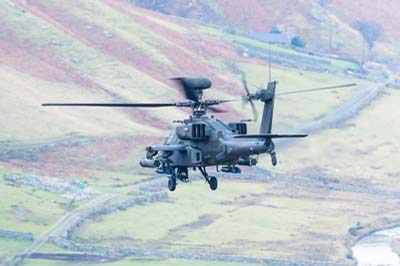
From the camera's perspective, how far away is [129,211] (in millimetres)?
140125

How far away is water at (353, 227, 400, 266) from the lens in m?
130

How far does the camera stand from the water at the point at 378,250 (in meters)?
130

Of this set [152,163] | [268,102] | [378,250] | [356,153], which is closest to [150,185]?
[378,250]

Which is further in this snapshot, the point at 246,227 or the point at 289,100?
the point at 289,100

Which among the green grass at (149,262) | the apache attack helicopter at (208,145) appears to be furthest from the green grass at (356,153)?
the apache attack helicopter at (208,145)

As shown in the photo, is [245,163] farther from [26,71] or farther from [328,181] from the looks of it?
[26,71]

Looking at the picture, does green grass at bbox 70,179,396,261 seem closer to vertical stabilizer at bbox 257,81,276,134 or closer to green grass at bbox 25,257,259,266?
green grass at bbox 25,257,259,266

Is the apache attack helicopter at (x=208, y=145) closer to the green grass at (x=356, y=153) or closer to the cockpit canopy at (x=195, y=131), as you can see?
the cockpit canopy at (x=195, y=131)

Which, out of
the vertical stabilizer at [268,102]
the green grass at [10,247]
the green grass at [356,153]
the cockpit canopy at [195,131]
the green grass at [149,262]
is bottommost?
the green grass at [149,262]

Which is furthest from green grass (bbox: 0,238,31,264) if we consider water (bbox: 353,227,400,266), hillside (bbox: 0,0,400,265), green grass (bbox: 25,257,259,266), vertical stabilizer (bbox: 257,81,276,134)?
vertical stabilizer (bbox: 257,81,276,134)

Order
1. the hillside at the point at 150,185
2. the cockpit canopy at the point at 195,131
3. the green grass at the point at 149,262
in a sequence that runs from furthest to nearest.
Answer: the hillside at the point at 150,185
the green grass at the point at 149,262
the cockpit canopy at the point at 195,131

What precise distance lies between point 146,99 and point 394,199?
4033 centimetres

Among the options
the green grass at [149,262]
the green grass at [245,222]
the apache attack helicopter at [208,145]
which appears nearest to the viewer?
the apache attack helicopter at [208,145]

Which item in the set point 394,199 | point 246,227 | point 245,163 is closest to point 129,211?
point 246,227
